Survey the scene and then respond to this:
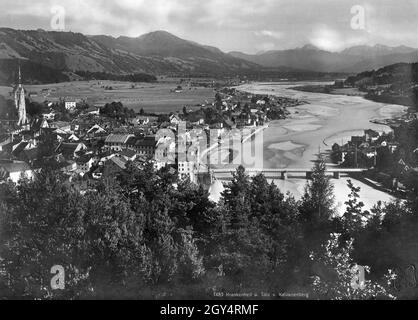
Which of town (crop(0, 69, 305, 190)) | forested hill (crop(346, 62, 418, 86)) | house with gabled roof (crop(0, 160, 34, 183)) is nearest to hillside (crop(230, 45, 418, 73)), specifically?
forested hill (crop(346, 62, 418, 86))

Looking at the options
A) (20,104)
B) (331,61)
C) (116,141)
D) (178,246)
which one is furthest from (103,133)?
(178,246)

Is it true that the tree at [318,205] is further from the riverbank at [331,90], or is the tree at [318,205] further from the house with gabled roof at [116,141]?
the riverbank at [331,90]

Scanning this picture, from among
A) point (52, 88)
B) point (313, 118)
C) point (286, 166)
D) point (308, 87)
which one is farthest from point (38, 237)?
point (308, 87)

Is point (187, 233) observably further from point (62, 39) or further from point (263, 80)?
point (263, 80)

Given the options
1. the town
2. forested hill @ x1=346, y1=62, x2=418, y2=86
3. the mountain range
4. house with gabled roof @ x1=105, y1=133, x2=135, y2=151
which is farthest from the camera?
forested hill @ x1=346, y1=62, x2=418, y2=86

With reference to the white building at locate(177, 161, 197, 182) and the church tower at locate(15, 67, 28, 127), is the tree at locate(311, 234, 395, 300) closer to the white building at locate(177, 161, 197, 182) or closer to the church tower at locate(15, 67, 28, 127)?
the white building at locate(177, 161, 197, 182)

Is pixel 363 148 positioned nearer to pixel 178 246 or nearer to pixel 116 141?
pixel 116 141
